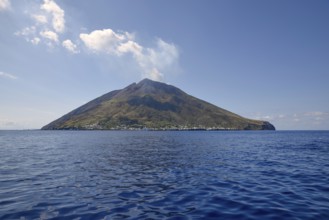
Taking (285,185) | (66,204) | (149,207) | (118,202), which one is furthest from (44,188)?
(285,185)

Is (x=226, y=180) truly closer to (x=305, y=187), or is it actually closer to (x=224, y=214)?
(x=305, y=187)

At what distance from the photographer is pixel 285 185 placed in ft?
82.5

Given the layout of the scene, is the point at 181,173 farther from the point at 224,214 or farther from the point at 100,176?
the point at 224,214

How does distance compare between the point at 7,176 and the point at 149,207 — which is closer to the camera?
the point at 149,207

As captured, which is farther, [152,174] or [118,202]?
[152,174]

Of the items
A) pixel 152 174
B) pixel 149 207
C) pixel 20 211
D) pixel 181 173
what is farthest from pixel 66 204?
pixel 181 173

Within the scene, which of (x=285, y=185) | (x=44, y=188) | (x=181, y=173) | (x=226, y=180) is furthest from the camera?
(x=181, y=173)

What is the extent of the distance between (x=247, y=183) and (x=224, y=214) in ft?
35.4

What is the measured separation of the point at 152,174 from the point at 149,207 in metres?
13.1

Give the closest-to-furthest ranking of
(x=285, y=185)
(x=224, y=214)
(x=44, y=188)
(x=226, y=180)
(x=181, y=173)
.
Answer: (x=224, y=214) → (x=44, y=188) → (x=285, y=185) → (x=226, y=180) → (x=181, y=173)

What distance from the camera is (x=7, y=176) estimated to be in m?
28.9

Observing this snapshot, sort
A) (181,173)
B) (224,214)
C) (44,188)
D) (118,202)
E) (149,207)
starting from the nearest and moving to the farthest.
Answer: (224,214) → (149,207) → (118,202) → (44,188) → (181,173)

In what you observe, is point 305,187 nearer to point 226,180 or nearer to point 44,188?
point 226,180

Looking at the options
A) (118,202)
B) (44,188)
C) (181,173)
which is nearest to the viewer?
(118,202)
